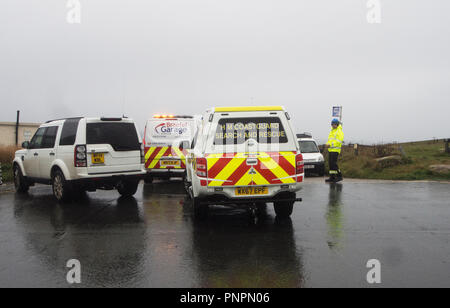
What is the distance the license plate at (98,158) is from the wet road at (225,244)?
102cm

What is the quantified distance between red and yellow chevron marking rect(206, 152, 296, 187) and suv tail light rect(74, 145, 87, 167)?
3.92m

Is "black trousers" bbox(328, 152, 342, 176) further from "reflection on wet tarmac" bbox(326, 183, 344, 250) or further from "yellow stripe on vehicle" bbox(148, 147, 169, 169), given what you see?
"yellow stripe on vehicle" bbox(148, 147, 169, 169)

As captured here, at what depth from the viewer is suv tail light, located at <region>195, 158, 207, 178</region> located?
6.65m

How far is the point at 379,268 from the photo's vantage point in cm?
459

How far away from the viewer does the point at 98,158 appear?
938 centimetres

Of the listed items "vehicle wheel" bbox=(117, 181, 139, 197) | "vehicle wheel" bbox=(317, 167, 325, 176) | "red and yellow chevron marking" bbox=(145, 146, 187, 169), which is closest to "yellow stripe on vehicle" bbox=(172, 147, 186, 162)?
"red and yellow chevron marking" bbox=(145, 146, 187, 169)

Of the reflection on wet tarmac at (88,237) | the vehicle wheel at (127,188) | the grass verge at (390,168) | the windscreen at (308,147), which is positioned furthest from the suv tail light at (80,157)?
the grass verge at (390,168)

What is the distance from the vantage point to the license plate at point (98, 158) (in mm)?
9320

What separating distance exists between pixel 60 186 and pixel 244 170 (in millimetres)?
5262

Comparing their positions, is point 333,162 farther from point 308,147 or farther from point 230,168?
point 230,168

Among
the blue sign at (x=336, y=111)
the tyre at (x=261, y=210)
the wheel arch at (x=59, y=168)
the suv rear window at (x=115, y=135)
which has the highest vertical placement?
the blue sign at (x=336, y=111)

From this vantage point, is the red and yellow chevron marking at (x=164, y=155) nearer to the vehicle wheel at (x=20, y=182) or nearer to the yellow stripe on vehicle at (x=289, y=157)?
the vehicle wheel at (x=20, y=182)

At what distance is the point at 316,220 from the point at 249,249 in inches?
92.3

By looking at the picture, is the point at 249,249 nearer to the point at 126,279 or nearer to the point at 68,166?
the point at 126,279
